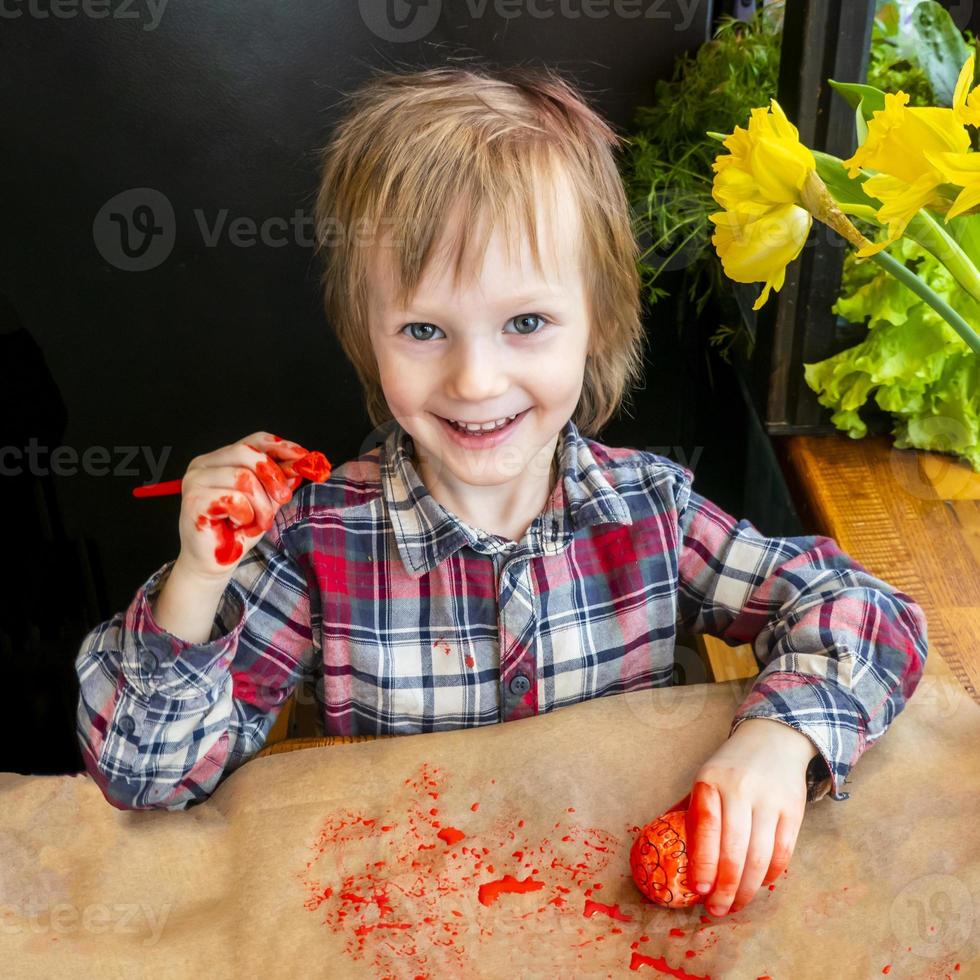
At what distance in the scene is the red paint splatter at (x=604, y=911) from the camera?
711 mm

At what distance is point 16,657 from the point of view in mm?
1380

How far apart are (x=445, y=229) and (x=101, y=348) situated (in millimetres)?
566

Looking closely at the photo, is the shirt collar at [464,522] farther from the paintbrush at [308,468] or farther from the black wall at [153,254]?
the black wall at [153,254]

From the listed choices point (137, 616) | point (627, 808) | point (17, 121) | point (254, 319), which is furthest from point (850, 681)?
point (17, 121)

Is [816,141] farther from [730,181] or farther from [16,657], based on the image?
[16,657]

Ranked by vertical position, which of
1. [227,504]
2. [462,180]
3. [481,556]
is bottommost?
[481,556]

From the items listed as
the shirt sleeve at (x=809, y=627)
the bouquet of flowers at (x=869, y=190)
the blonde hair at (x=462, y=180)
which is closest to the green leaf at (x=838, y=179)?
the bouquet of flowers at (x=869, y=190)

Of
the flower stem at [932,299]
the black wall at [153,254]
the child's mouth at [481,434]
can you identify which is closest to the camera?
the flower stem at [932,299]

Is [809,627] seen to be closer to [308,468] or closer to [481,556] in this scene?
[481,556]

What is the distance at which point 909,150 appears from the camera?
55 cm

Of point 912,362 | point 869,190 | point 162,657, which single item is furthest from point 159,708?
point 912,362

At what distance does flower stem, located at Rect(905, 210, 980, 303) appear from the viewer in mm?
619

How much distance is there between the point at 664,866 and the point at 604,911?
0.16 feet

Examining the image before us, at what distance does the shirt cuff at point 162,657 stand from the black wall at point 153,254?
499mm
